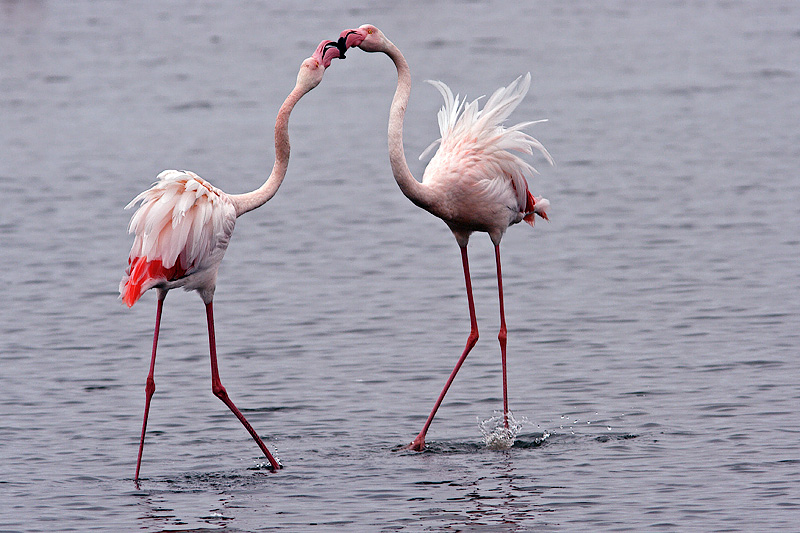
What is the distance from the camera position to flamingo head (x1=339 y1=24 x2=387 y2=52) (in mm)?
7664

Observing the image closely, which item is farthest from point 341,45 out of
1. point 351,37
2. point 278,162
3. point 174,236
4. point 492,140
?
point 174,236

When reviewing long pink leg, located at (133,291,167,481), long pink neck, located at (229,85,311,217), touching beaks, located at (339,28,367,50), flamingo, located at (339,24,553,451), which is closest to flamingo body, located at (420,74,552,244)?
flamingo, located at (339,24,553,451)

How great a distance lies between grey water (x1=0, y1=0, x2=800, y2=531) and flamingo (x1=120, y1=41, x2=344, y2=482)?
0.73 m

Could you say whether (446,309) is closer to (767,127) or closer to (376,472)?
(376,472)

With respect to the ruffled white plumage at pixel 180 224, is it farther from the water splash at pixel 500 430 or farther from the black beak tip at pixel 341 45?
the water splash at pixel 500 430

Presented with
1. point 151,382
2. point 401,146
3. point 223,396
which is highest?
point 401,146

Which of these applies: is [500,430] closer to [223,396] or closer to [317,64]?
[223,396]

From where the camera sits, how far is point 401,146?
762 centimetres

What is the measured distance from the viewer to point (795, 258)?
38.5 feet

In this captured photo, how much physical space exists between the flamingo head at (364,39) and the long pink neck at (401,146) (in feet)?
0.30

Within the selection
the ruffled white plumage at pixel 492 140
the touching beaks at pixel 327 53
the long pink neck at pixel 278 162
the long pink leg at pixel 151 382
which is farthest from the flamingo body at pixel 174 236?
the ruffled white plumage at pixel 492 140

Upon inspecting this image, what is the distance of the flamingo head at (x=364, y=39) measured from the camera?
25.1 ft

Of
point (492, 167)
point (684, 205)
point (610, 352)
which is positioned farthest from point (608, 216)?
point (492, 167)

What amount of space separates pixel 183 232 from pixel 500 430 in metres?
2.23
